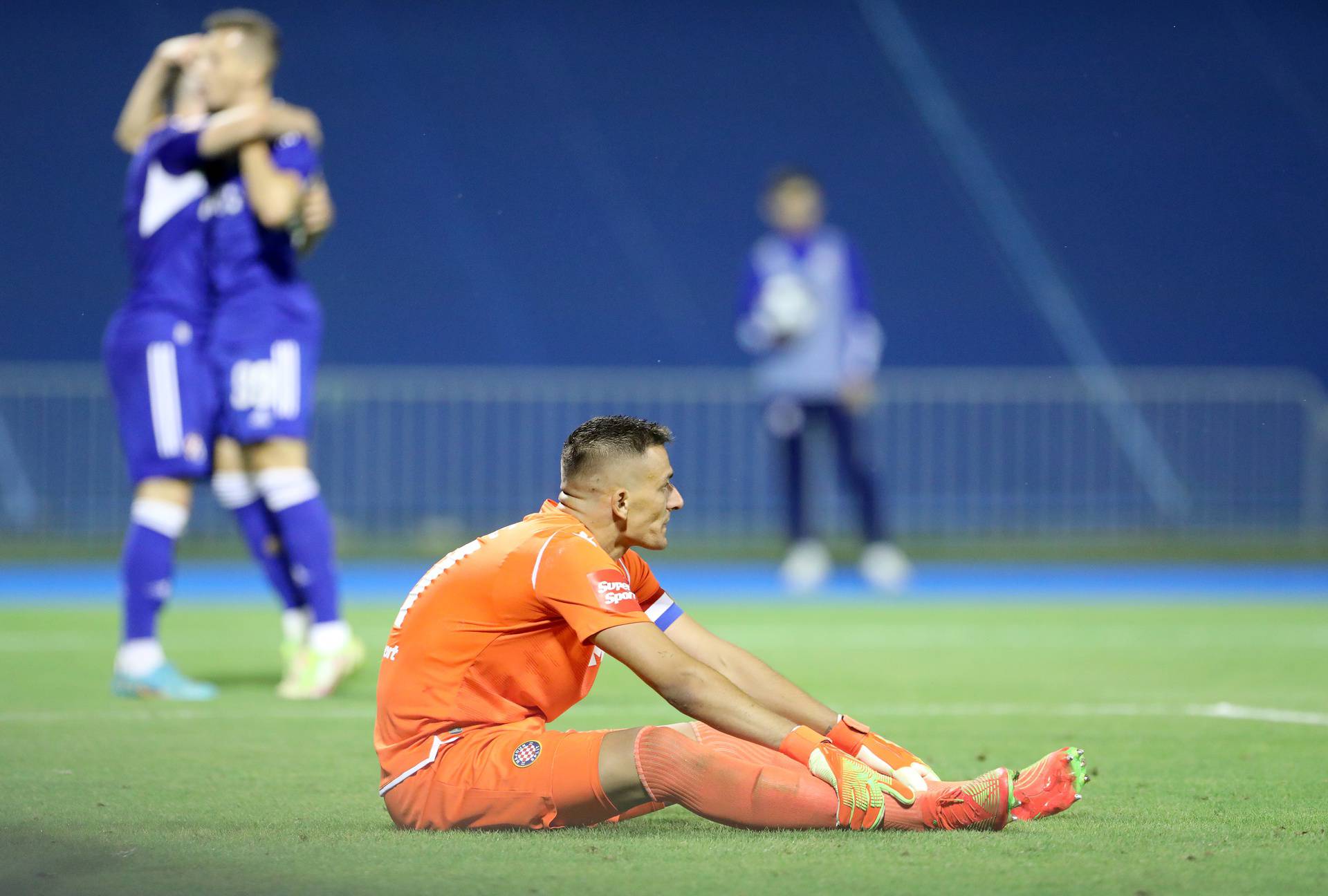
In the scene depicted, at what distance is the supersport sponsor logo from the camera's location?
13.4 feet

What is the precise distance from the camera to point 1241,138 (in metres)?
19.3

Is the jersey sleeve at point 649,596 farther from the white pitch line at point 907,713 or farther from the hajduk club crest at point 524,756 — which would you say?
the white pitch line at point 907,713

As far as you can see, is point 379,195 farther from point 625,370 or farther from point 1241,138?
point 1241,138

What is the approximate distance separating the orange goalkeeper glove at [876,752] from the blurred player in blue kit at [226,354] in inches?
131

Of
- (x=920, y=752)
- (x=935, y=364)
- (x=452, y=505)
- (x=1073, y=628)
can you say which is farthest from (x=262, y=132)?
(x=935, y=364)

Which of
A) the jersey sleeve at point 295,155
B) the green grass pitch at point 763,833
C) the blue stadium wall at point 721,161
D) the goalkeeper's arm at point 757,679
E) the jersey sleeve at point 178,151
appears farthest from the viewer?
the blue stadium wall at point 721,161

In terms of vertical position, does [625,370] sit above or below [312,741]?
above

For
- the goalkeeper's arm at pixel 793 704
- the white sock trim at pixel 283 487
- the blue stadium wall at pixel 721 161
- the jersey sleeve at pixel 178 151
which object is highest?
the blue stadium wall at pixel 721 161

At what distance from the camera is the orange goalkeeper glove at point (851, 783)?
4020 mm

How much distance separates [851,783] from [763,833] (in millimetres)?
248

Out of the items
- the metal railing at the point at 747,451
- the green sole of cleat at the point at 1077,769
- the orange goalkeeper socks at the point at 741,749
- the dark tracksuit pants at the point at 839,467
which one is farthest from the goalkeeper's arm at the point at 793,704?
the metal railing at the point at 747,451

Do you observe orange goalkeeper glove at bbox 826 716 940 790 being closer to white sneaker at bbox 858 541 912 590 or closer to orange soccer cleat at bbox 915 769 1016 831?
orange soccer cleat at bbox 915 769 1016 831

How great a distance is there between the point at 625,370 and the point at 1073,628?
28.7 feet

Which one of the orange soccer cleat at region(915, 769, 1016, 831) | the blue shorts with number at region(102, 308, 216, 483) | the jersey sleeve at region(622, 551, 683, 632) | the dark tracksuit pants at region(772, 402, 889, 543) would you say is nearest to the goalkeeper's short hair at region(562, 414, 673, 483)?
the jersey sleeve at region(622, 551, 683, 632)
